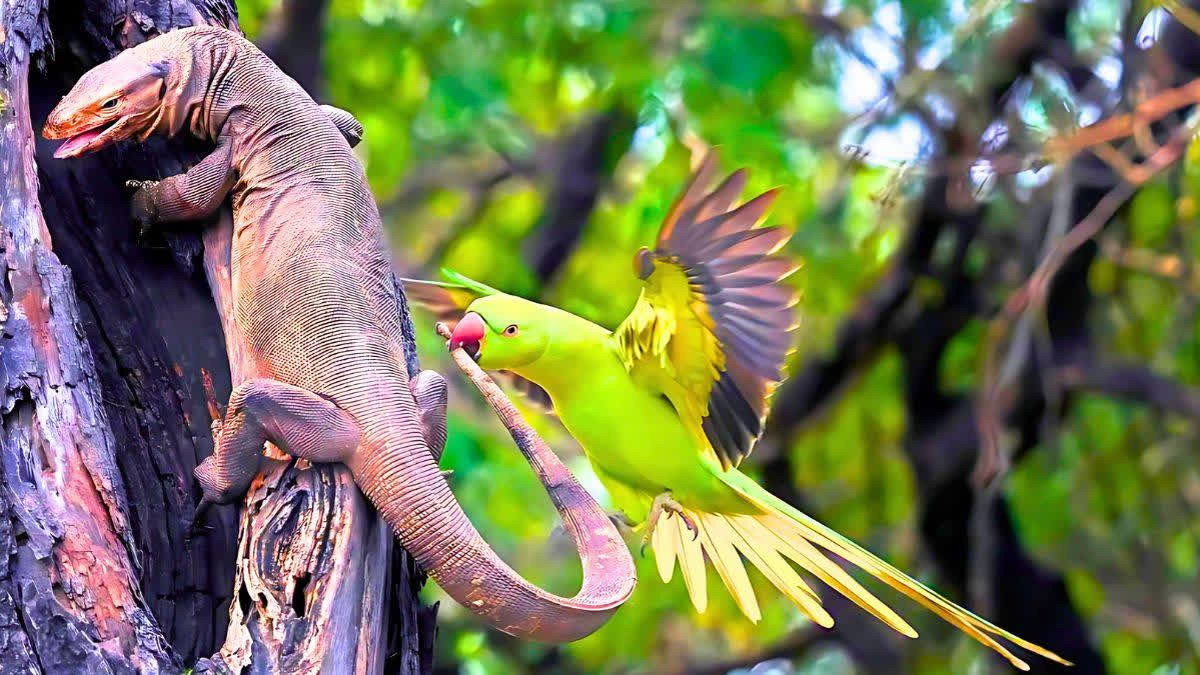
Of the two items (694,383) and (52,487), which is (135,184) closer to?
(52,487)

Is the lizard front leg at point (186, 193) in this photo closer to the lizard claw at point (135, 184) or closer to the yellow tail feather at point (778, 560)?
the lizard claw at point (135, 184)

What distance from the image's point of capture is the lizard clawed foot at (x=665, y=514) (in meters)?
3.85

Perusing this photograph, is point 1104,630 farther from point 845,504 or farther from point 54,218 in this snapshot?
point 54,218

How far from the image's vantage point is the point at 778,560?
3639mm

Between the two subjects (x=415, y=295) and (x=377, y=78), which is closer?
(x=415, y=295)

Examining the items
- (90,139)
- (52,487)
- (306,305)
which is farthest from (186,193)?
(52,487)

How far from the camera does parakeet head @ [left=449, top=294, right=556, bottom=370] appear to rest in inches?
131

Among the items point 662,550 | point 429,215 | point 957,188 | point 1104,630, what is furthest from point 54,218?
point 1104,630

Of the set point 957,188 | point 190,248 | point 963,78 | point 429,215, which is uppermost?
point 963,78

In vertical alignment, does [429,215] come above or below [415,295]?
below

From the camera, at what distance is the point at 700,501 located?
3896 millimetres

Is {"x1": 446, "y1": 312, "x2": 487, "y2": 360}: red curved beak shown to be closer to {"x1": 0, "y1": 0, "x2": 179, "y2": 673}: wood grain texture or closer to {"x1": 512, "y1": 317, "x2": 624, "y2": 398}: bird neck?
{"x1": 512, "y1": 317, "x2": 624, "y2": 398}: bird neck

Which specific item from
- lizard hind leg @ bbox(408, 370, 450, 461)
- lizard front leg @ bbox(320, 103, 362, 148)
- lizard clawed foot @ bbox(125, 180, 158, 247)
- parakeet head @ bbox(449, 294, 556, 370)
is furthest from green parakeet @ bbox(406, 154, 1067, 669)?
lizard clawed foot @ bbox(125, 180, 158, 247)

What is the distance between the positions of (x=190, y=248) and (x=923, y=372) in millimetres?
4371
